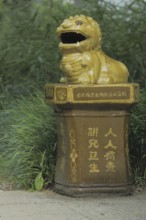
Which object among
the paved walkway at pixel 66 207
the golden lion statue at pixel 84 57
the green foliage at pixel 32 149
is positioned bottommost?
the paved walkway at pixel 66 207

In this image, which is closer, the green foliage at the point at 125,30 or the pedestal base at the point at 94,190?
the pedestal base at the point at 94,190

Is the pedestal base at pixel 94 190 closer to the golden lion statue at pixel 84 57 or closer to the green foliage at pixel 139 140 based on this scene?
the green foliage at pixel 139 140

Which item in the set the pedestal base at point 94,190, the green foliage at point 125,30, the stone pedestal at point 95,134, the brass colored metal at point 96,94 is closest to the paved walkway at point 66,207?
the pedestal base at point 94,190

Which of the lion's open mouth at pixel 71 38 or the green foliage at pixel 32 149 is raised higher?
the lion's open mouth at pixel 71 38

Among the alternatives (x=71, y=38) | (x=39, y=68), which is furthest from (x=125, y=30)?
(x=71, y=38)

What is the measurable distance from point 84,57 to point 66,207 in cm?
183

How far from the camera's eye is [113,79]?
25.2 feet

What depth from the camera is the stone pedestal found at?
7395mm

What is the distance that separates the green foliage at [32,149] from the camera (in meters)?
8.27

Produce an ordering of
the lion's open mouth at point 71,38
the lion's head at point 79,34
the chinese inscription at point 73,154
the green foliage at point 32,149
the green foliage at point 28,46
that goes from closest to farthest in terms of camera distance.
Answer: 1. the chinese inscription at point 73,154
2. the lion's head at point 79,34
3. the lion's open mouth at point 71,38
4. the green foliage at point 32,149
5. the green foliage at point 28,46

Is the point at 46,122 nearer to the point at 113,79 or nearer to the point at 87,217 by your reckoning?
the point at 113,79

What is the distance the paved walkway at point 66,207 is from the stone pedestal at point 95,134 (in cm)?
19

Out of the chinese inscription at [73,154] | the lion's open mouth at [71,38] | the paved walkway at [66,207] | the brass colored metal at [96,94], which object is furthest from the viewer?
the lion's open mouth at [71,38]

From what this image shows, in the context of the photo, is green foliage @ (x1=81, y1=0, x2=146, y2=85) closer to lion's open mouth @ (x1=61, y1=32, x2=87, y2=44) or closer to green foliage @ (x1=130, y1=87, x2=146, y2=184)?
green foliage @ (x1=130, y1=87, x2=146, y2=184)
